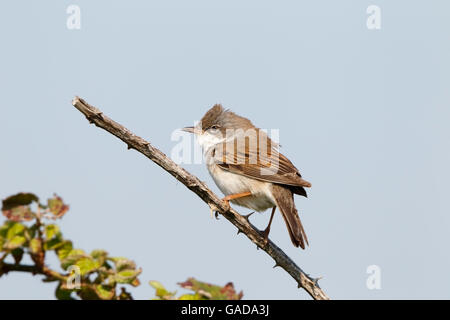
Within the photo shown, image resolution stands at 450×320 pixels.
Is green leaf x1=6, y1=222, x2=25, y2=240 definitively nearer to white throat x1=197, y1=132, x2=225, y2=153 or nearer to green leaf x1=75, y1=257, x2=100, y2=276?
green leaf x1=75, y1=257, x2=100, y2=276

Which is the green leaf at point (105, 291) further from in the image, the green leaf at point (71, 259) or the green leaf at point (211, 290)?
the green leaf at point (211, 290)

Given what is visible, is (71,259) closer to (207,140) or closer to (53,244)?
(53,244)

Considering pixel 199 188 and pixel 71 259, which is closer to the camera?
pixel 71 259

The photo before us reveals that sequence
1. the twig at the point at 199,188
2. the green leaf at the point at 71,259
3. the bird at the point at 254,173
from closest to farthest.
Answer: the green leaf at the point at 71,259 < the twig at the point at 199,188 < the bird at the point at 254,173

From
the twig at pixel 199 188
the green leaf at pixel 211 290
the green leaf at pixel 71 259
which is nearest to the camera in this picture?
the green leaf at pixel 71 259

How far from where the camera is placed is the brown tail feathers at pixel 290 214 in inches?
185

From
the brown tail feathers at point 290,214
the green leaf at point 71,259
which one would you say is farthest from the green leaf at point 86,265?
the brown tail feathers at point 290,214

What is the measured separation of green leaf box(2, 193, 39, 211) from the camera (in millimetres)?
1487

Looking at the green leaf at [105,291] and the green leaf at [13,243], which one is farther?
the green leaf at [105,291]

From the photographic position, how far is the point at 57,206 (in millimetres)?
1592

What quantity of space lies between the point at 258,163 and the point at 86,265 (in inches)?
166

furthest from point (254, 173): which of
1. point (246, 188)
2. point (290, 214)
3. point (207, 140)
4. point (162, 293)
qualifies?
point (162, 293)

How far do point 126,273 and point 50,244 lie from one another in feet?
0.83
